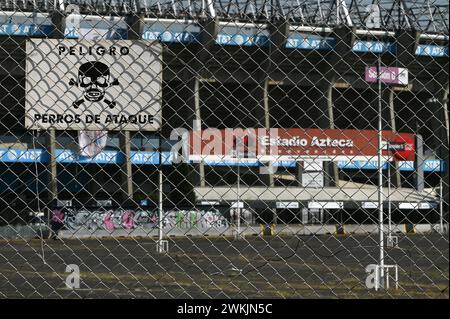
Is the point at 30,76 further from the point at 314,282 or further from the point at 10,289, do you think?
the point at 314,282

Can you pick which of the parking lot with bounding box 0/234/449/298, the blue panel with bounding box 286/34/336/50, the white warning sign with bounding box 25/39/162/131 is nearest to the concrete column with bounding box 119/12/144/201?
the white warning sign with bounding box 25/39/162/131

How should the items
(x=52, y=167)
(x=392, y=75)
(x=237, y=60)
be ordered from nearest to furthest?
1. (x=392, y=75)
2. (x=52, y=167)
3. (x=237, y=60)

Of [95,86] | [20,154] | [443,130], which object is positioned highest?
[443,130]

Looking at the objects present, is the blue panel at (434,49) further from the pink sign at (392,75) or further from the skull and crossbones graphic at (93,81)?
the skull and crossbones graphic at (93,81)

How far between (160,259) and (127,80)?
770 inches

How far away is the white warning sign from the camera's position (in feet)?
15.5

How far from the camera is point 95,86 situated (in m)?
4.78

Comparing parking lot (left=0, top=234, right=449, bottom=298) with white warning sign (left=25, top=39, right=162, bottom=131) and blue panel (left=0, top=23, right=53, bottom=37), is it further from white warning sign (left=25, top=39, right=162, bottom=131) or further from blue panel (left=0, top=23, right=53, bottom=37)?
white warning sign (left=25, top=39, right=162, bottom=131)

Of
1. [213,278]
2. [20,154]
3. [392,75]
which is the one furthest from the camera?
[213,278]

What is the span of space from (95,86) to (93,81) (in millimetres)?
32

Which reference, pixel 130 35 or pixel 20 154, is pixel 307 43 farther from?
pixel 20 154

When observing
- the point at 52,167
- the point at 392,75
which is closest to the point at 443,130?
the point at 392,75
